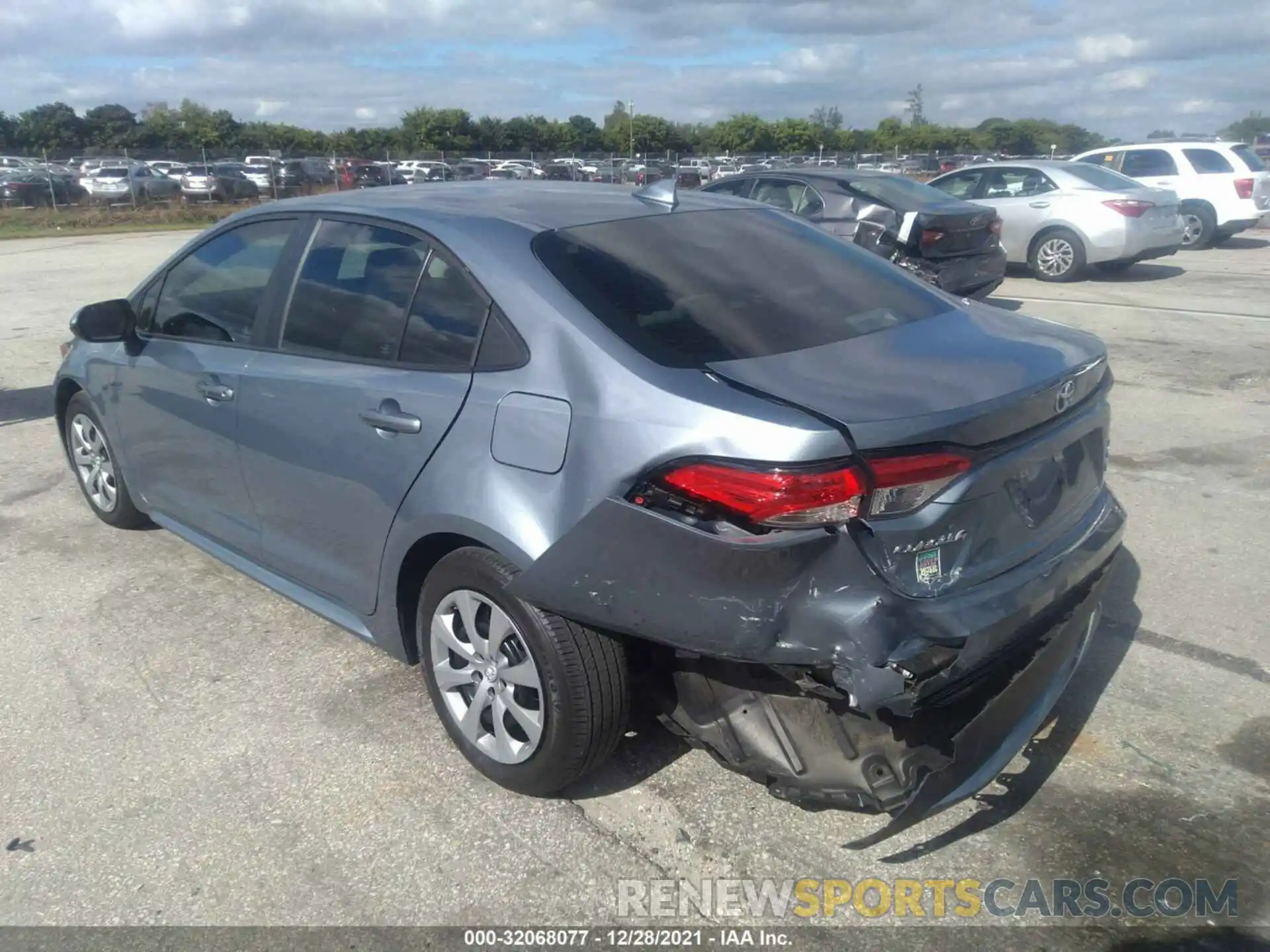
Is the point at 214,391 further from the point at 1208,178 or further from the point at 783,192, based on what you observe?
the point at 1208,178

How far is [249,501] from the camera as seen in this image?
3932mm

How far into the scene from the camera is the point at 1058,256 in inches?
533

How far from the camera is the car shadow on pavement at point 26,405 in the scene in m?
7.61

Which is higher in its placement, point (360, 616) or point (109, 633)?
point (360, 616)

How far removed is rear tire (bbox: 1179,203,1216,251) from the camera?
55.9 feet

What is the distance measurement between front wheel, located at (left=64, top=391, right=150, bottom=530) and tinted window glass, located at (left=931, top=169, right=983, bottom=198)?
1192 cm

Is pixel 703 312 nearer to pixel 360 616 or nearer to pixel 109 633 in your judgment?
pixel 360 616

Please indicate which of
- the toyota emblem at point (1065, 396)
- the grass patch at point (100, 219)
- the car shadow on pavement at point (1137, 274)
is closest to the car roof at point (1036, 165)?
the car shadow on pavement at point (1137, 274)

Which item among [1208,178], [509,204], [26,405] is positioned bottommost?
[26,405]

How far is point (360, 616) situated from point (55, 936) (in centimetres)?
124

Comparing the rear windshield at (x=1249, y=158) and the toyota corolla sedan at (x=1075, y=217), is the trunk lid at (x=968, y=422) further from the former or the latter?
the rear windshield at (x=1249, y=158)

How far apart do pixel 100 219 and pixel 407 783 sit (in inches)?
1246

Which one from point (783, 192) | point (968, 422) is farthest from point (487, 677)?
point (783, 192)

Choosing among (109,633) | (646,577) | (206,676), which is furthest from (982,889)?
(109,633)
